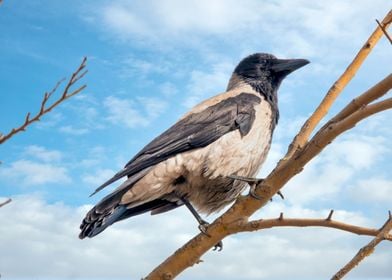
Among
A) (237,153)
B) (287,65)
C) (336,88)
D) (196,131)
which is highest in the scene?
(287,65)

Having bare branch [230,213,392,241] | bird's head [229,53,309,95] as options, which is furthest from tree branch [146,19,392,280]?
bird's head [229,53,309,95]

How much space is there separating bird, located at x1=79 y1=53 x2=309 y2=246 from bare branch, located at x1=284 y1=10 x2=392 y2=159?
1.67ft

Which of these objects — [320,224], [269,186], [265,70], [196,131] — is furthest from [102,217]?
[265,70]

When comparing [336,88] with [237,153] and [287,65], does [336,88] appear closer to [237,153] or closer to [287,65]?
[237,153]

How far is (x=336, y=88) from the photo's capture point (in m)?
2.78

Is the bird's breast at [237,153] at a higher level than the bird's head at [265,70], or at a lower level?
lower

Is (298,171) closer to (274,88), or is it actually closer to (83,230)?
(83,230)

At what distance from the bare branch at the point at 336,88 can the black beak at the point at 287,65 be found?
171cm

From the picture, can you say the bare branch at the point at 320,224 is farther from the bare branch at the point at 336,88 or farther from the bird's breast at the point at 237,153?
the bird's breast at the point at 237,153

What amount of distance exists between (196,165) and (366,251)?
141 cm

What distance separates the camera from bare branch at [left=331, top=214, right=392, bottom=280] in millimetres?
2334

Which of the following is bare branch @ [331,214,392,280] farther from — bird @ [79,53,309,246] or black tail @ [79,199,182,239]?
black tail @ [79,199,182,239]

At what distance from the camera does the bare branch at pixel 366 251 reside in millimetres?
2334

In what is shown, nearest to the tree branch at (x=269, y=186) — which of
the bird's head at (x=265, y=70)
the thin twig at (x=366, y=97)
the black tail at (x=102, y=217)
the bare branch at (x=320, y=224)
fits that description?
the thin twig at (x=366, y=97)
